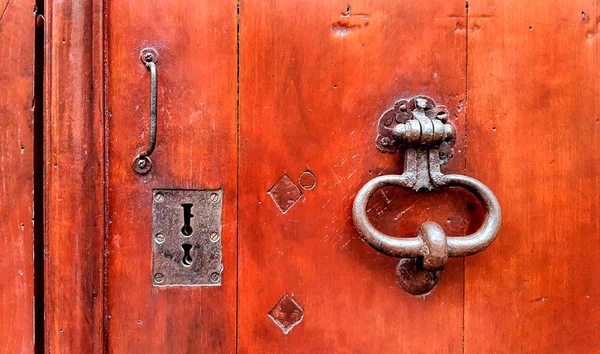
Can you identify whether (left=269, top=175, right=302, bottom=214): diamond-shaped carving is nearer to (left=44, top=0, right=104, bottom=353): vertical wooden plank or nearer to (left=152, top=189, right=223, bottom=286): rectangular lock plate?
(left=152, top=189, right=223, bottom=286): rectangular lock plate

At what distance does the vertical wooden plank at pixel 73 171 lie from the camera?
1.95 ft

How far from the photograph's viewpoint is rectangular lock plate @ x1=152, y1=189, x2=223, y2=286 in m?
0.62

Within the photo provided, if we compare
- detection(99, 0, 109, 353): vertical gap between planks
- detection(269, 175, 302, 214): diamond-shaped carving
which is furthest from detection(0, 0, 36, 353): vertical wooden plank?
detection(269, 175, 302, 214): diamond-shaped carving

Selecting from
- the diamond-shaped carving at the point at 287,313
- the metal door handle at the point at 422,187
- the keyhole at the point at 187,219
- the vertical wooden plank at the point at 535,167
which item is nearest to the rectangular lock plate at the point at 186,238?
the keyhole at the point at 187,219

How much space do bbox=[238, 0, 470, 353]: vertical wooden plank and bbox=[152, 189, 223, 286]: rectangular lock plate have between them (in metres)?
0.04

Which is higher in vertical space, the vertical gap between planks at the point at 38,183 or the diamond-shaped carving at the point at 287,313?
the vertical gap between planks at the point at 38,183

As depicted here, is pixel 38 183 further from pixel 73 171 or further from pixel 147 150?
pixel 147 150

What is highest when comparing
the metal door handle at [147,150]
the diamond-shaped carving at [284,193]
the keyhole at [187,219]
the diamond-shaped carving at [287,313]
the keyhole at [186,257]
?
the metal door handle at [147,150]

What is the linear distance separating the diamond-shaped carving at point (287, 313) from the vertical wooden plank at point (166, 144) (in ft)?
0.30

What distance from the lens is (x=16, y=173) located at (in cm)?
61

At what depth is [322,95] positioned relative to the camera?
0.63 metres

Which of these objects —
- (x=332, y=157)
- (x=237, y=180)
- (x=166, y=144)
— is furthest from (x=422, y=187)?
(x=166, y=144)

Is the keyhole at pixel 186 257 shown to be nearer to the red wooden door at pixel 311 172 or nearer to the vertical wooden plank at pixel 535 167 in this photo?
the red wooden door at pixel 311 172

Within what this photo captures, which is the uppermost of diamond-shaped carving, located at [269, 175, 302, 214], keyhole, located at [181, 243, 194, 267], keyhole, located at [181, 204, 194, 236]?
diamond-shaped carving, located at [269, 175, 302, 214]
